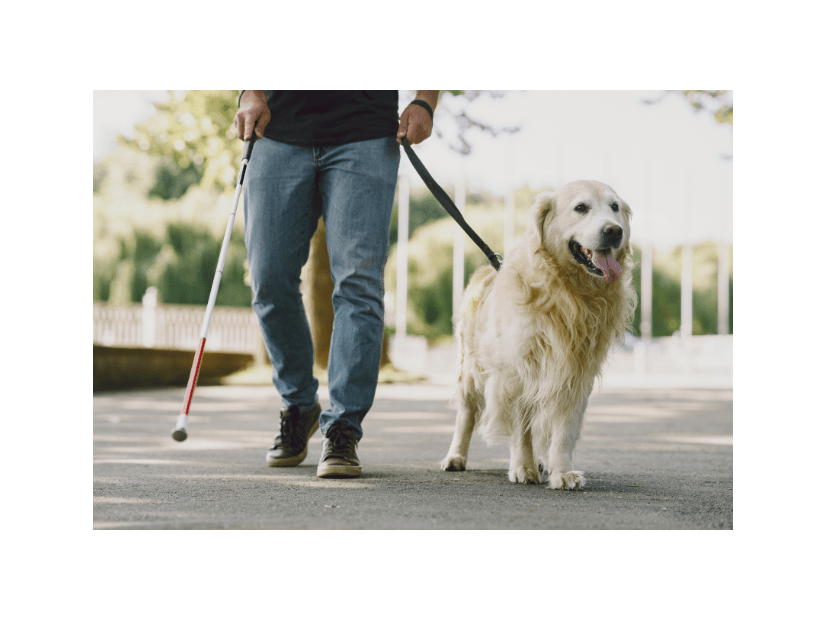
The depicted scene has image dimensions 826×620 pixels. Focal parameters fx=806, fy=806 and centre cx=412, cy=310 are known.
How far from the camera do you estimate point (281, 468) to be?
11.8ft

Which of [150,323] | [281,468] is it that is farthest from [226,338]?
[281,468]

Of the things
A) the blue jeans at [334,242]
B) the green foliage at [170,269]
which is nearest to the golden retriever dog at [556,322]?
the blue jeans at [334,242]

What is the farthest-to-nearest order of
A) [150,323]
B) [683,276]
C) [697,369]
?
1. [683,276]
2. [697,369]
3. [150,323]

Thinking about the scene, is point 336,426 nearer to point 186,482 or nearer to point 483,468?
point 186,482

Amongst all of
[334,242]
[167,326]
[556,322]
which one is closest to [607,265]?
[556,322]

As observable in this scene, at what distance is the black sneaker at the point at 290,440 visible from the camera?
12.0 feet

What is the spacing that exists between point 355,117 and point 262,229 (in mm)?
631

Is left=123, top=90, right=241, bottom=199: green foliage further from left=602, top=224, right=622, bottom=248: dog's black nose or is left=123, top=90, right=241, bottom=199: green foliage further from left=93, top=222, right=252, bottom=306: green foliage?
left=93, top=222, right=252, bottom=306: green foliage

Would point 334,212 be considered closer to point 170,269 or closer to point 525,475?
point 525,475

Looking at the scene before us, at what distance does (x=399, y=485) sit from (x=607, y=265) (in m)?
1.18

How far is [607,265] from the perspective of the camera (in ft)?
10.4

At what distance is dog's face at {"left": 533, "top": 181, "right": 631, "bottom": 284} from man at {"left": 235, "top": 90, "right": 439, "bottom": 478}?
66 cm

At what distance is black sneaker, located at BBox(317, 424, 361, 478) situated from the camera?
3.20m

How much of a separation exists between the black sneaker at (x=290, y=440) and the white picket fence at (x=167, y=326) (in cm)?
1636
